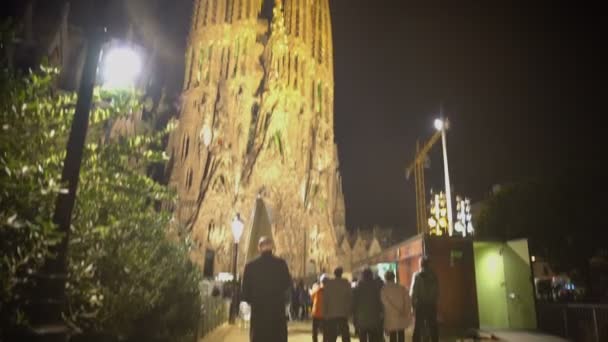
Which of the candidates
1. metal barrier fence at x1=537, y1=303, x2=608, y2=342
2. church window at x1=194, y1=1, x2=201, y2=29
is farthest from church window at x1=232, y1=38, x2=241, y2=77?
metal barrier fence at x1=537, y1=303, x2=608, y2=342

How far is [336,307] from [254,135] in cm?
4015

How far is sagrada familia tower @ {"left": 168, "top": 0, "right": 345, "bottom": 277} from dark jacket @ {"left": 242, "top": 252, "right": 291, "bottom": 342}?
33.6 metres

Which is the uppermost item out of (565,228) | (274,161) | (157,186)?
(274,161)

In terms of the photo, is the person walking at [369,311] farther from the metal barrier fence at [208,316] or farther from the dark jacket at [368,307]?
the metal barrier fence at [208,316]

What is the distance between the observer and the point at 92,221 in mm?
6535

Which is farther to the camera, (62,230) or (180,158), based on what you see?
(180,158)

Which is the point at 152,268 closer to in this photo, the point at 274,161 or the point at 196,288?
the point at 196,288

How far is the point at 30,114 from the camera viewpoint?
5.41 metres

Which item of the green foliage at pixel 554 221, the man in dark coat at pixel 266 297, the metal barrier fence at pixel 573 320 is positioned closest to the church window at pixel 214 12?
the green foliage at pixel 554 221

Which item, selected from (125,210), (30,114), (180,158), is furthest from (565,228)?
(180,158)

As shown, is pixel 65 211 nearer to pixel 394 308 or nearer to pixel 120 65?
pixel 120 65

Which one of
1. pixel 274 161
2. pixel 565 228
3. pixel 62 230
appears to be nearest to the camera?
pixel 62 230

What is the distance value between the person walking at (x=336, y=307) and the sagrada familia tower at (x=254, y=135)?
31.2 m

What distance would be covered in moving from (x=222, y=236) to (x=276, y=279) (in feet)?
115
